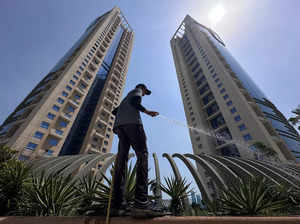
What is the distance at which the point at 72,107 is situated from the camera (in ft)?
109

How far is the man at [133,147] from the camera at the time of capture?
1771 mm

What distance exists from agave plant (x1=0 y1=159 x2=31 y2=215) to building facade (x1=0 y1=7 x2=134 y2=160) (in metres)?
24.3

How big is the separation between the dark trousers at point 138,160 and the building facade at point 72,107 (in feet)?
95.0

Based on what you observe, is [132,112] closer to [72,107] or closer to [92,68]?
[72,107]

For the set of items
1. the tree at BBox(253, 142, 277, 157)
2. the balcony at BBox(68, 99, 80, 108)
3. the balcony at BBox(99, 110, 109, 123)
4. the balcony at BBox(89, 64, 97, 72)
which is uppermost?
the balcony at BBox(89, 64, 97, 72)

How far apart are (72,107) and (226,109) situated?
42689 millimetres

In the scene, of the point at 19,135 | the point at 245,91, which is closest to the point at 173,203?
the point at 19,135

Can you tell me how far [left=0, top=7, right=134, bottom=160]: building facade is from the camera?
2441cm

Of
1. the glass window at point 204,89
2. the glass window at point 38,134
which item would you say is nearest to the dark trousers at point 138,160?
the glass window at point 38,134

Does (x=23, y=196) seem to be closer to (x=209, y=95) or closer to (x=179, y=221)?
(x=179, y=221)

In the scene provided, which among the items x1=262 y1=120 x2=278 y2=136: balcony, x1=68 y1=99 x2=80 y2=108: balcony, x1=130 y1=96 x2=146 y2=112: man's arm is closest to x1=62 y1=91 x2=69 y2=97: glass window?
x1=68 y1=99 x2=80 y2=108: balcony

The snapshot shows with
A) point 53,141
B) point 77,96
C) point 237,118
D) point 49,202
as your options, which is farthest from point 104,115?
point 49,202

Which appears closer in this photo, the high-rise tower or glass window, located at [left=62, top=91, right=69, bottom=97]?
the high-rise tower

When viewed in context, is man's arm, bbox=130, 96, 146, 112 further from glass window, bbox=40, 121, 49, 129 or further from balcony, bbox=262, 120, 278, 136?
balcony, bbox=262, 120, 278, 136
